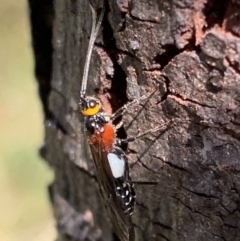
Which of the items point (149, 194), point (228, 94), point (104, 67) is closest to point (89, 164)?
point (149, 194)

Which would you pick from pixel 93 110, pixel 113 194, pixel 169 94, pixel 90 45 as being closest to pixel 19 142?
pixel 113 194

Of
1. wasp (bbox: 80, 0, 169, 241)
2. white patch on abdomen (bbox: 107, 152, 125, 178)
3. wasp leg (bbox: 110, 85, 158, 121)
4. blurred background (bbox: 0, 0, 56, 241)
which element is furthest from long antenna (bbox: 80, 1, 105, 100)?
blurred background (bbox: 0, 0, 56, 241)

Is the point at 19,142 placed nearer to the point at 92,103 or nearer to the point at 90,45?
the point at 92,103

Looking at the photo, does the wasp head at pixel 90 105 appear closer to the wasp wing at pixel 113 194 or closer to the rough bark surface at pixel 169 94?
the rough bark surface at pixel 169 94

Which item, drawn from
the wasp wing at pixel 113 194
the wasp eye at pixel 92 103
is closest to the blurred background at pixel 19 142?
the wasp wing at pixel 113 194

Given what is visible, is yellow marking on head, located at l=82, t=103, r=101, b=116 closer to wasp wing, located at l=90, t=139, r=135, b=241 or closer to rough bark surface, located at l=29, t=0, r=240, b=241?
rough bark surface, located at l=29, t=0, r=240, b=241

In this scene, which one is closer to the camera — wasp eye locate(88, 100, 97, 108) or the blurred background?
wasp eye locate(88, 100, 97, 108)
